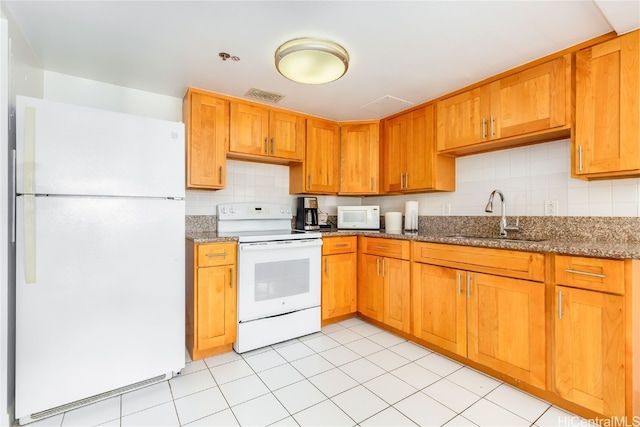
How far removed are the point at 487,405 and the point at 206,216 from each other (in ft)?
8.39

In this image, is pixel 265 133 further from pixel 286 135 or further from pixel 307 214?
pixel 307 214

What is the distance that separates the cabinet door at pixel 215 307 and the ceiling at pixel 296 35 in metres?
1.50

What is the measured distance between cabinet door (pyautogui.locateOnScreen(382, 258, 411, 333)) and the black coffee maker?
892 millimetres

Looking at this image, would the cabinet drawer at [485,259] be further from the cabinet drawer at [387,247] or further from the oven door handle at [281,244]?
the oven door handle at [281,244]

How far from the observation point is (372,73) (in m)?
2.26

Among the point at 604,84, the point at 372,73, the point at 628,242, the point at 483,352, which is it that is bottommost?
the point at 483,352

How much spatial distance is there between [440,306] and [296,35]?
6.88 feet

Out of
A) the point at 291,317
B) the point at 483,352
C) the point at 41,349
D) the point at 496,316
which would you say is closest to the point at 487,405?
the point at 483,352

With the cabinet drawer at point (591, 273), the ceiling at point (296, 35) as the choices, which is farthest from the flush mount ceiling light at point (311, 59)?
the cabinet drawer at point (591, 273)

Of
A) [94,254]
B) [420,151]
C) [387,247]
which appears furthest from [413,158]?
[94,254]

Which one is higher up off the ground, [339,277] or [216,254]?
[216,254]

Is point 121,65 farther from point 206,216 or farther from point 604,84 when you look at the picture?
point 604,84

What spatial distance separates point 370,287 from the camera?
9.40ft

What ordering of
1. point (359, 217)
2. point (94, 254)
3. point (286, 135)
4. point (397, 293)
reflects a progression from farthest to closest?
point (359, 217) < point (286, 135) < point (397, 293) < point (94, 254)
